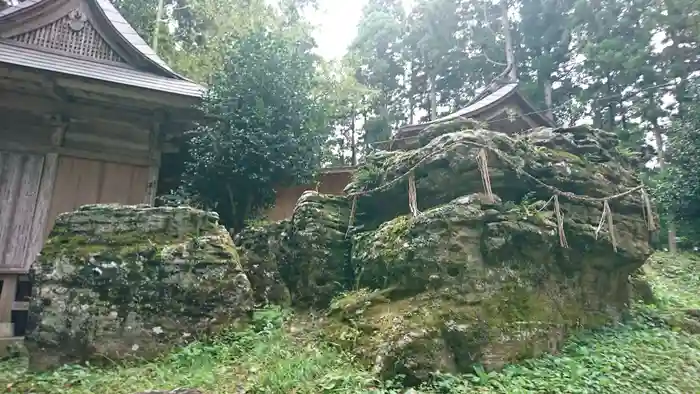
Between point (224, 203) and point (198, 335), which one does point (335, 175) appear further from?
point (198, 335)

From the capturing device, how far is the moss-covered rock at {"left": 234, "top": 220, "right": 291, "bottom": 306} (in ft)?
23.7

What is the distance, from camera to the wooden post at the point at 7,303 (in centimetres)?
699

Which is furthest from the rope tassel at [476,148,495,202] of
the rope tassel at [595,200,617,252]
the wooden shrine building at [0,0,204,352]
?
the wooden shrine building at [0,0,204,352]

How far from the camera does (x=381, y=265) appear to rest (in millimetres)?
5973

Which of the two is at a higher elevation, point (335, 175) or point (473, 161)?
point (335, 175)

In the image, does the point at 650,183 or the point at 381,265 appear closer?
the point at 381,265

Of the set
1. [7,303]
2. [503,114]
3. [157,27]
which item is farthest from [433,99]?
[7,303]

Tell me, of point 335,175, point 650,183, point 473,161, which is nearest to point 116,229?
point 473,161

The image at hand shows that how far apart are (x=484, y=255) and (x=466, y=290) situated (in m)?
0.57

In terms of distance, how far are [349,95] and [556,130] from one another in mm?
9821

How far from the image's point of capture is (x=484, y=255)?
18.8 ft

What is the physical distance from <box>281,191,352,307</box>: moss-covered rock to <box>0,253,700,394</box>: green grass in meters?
0.62

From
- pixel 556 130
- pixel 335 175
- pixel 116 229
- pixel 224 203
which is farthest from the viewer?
pixel 335 175

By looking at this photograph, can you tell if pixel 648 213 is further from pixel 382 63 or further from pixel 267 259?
pixel 382 63
